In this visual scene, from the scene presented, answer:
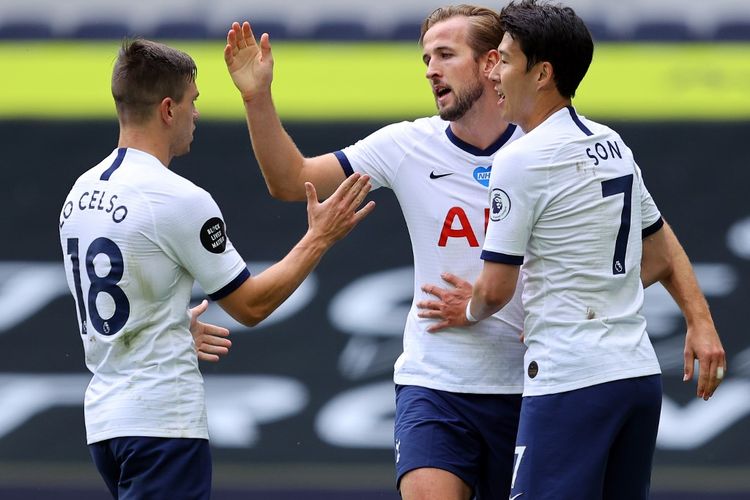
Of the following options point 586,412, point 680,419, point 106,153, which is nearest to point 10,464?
point 106,153

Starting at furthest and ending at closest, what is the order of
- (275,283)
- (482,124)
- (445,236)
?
(482,124), (445,236), (275,283)

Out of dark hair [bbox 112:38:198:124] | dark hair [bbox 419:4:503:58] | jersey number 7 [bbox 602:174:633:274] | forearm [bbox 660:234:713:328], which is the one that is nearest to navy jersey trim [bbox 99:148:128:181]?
dark hair [bbox 112:38:198:124]

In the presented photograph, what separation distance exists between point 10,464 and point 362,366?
195cm

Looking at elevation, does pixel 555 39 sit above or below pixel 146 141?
above

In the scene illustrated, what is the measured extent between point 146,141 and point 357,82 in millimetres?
3060

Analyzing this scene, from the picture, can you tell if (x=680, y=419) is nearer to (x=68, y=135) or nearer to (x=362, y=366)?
(x=362, y=366)

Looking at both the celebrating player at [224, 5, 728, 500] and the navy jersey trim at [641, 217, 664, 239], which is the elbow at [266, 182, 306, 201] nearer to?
the celebrating player at [224, 5, 728, 500]

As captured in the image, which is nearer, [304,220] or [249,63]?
[249,63]

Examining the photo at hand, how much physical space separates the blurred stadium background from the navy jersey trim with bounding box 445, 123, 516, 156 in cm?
233

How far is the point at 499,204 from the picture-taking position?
3635 millimetres

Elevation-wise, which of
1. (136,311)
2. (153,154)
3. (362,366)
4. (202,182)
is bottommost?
(362,366)

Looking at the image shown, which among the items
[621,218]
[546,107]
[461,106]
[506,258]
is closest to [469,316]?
[506,258]

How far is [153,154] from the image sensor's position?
3797 millimetres

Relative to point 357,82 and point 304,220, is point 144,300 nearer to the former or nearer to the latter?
point 304,220
